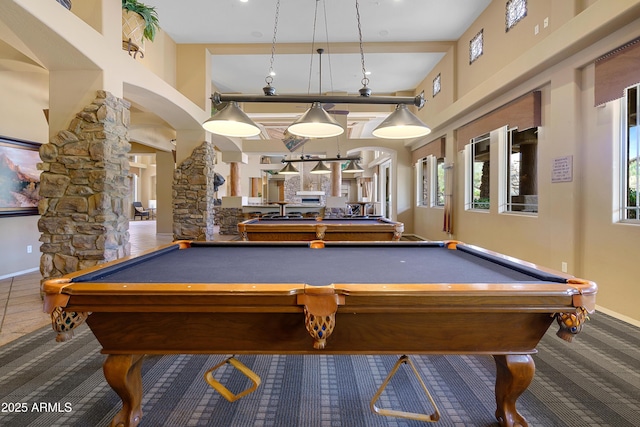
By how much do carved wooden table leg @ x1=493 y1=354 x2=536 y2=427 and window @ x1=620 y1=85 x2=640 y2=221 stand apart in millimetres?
2592

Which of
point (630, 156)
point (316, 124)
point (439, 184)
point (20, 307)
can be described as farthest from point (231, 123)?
point (439, 184)

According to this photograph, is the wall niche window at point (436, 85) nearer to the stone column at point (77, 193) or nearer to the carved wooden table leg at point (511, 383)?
the stone column at point (77, 193)

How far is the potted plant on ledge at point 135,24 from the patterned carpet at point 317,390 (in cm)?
349

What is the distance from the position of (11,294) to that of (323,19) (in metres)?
5.71

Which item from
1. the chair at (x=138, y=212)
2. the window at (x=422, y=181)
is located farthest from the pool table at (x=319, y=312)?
the chair at (x=138, y=212)

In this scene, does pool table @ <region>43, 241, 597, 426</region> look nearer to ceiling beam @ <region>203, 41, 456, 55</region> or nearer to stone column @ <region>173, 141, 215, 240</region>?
stone column @ <region>173, 141, 215, 240</region>

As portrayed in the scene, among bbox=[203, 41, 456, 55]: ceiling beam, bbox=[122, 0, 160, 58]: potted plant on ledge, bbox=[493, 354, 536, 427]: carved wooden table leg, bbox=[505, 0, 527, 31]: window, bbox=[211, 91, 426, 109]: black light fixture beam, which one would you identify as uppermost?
bbox=[203, 41, 456, 55]: ceiling beam

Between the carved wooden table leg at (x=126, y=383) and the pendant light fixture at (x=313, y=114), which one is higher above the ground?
the pendant light fixture at (x=313, y=114)

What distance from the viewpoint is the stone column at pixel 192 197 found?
596 centimetres

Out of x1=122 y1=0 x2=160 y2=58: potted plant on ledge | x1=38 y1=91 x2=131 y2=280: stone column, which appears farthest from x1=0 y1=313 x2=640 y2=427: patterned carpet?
x1=122 y1=0 x2=160 y2=58: potted plant on ledge

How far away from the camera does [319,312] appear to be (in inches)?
46.1

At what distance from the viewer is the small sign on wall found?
3.38 meters

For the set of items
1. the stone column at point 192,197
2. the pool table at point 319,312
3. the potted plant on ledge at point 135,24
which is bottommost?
the pool table at point 319,312

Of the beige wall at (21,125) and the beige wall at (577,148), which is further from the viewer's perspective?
the beige wall at (21,125)
